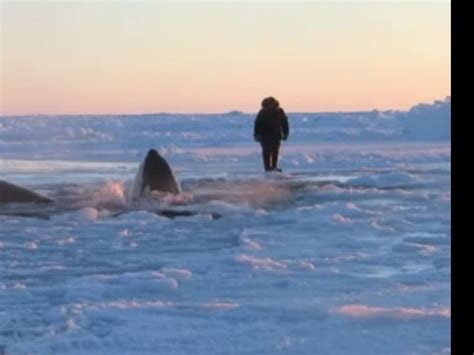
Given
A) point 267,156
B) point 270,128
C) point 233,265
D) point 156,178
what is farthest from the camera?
point 267,156

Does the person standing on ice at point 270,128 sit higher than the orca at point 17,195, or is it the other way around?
the person standing on ice at point 270,128

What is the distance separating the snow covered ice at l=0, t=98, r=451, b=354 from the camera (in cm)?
448

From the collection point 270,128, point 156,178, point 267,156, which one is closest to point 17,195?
point 156,178

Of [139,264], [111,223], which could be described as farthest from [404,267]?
[111,223]

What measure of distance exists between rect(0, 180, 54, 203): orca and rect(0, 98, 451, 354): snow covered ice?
12.8 inches

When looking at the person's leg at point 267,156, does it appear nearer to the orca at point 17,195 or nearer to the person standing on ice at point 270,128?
the person standing on ice at point 270,128

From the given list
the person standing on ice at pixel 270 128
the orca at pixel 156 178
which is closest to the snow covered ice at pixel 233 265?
the orca at pixel 156 178

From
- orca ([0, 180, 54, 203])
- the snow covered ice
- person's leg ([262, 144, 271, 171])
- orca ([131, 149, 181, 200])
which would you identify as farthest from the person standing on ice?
orca ([0, 180, 54, 203])

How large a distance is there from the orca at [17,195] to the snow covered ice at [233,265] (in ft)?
1.07

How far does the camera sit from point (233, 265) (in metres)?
6.61

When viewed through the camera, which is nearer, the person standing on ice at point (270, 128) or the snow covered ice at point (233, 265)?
the snow covered ice at point (233, 265)

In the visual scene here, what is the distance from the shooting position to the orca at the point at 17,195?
11320 mm

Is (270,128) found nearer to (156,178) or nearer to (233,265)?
(156,178)

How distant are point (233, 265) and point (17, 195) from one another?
5.61 m
